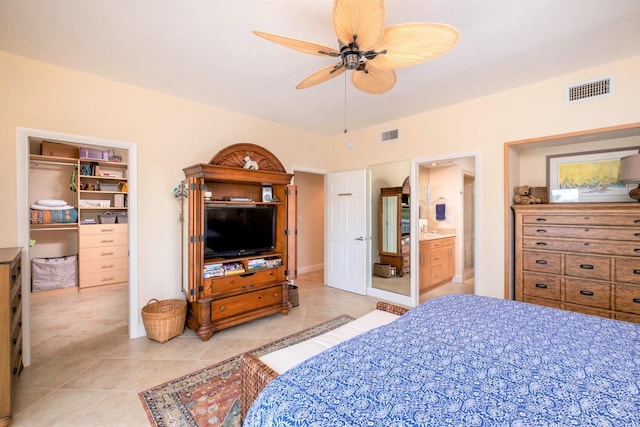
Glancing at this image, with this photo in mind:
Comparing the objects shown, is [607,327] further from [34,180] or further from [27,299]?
[34,180]

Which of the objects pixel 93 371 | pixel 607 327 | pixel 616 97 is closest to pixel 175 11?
pixel 93 371

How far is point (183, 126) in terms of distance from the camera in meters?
3.37

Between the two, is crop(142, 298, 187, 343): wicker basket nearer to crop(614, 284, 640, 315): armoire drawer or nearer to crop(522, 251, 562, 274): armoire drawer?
crop(522, 251, 562, 274): armoire drawer

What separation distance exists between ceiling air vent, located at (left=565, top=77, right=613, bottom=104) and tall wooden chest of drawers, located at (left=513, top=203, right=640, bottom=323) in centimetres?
102

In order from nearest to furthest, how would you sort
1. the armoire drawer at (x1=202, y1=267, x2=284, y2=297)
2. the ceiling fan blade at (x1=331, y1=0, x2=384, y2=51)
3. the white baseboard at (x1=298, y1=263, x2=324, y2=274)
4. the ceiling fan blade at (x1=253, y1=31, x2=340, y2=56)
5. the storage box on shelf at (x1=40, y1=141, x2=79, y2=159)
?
the ceiling fan blade at (x1=331, y1=0, x2=384, y2=51) → the ceiling fan blade at (x1=253, y1=31, x2=340, y2=56) → the armoire drawer at (x1=202, y1=267, x2=284, y2=297) → the storage box on shelf at (x1=40, y1=141, x2=79, y2=159) → the white baseboard at (x1=298, y1=263, x2=324, y2=274)

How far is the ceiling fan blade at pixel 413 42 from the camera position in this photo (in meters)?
1.39

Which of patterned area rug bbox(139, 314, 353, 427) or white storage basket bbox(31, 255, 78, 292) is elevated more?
white storage basket bbox(31, 255, 78, 292)

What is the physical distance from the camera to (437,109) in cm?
370

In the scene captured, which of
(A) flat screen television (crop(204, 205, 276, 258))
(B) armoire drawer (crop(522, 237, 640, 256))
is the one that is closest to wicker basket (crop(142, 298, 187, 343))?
(A) flat screen television (crop(204, 205, 276, 258))

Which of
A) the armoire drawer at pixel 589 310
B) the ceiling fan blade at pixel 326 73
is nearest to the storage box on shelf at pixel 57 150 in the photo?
the ceiling fan blade at pixel 326 73

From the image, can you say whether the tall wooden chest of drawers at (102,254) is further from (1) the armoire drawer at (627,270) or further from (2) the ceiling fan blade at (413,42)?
(1) the armoire drawer at (627,270)

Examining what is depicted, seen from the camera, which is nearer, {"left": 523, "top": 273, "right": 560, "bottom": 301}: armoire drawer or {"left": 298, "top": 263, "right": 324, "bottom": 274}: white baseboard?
{"left": 523, "top": 273, "right": 560, "bottom": 301}: armoire drawer

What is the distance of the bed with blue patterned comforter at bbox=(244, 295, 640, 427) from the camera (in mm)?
929

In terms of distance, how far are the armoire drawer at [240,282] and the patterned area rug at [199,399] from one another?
2.64 ft
